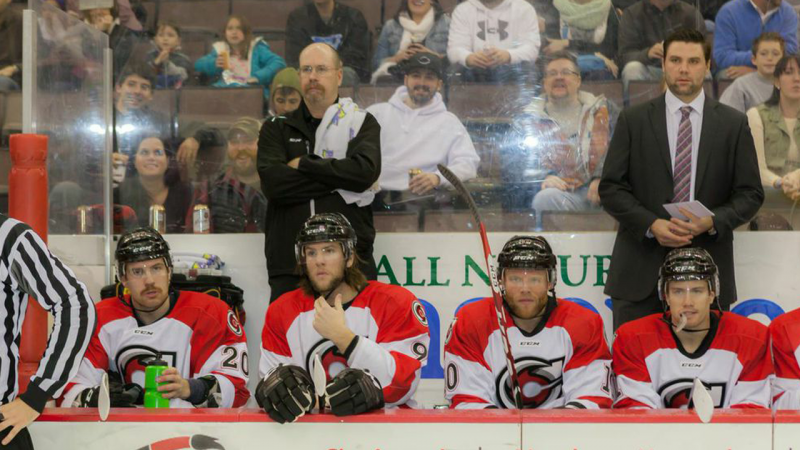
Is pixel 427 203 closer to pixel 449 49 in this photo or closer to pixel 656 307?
pixel 449 49

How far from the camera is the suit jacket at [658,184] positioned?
13.4 feet

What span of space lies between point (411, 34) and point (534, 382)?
91.5 inches

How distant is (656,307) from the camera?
4125mm

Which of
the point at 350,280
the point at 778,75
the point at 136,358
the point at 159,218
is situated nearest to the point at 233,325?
the point at 136,358

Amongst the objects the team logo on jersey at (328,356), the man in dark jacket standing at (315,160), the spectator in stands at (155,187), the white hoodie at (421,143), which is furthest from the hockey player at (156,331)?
the white hoodie at (421,143)

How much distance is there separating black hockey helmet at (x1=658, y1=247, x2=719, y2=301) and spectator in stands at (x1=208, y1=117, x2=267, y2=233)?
2.35 m

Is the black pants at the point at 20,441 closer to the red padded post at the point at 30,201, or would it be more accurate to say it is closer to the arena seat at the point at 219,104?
the red padded post at the point at 30,201

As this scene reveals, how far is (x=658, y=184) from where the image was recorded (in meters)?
4.20

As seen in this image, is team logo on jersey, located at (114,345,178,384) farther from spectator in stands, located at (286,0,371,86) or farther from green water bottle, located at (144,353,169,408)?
spectator in stands, located at (286,0,371,86)

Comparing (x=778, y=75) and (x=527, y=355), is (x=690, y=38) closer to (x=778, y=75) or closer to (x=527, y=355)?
(x=778, y=75)

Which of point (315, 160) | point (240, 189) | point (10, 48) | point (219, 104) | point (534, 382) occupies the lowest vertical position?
point (534, 382)

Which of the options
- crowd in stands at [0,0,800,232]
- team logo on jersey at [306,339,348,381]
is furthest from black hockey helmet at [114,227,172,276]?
crowd in stands at [0,0,800,232]

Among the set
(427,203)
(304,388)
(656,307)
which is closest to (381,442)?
(304,388)

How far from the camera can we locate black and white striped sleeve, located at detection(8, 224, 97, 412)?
256 cm
